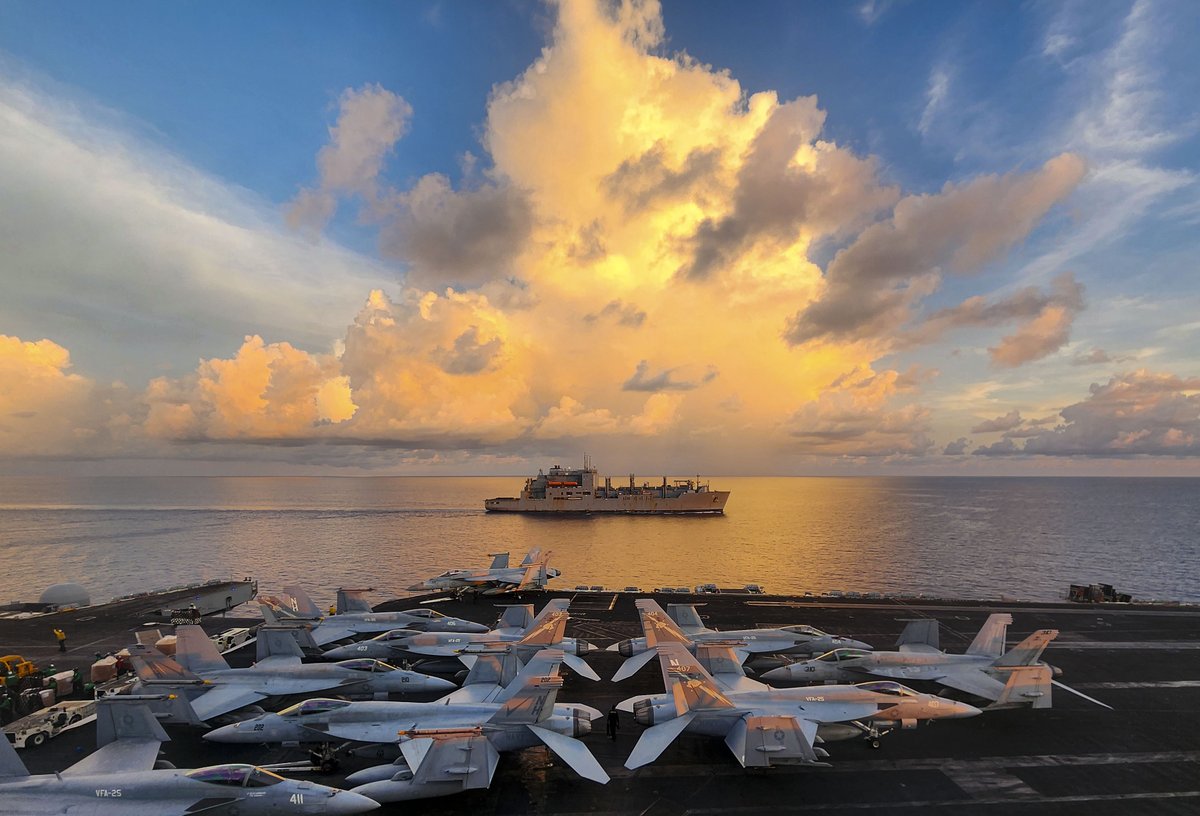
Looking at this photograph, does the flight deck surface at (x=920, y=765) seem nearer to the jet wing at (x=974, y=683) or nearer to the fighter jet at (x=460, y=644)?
the jet wing at (x=974, y=683)

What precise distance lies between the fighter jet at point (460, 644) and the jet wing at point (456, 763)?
10.2 meters

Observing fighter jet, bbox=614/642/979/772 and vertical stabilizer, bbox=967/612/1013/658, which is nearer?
fighter jet, bbox=614/642/979/772

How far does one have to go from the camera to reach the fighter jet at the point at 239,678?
2516 cm

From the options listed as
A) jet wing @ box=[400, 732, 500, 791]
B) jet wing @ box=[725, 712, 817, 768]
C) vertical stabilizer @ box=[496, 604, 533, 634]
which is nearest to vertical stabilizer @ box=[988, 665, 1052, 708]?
jet wing @ box=[725, 712, 817, 768]

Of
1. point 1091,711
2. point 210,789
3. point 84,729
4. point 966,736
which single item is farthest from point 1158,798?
point 84,729

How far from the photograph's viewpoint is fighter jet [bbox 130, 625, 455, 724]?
25156 millimetres

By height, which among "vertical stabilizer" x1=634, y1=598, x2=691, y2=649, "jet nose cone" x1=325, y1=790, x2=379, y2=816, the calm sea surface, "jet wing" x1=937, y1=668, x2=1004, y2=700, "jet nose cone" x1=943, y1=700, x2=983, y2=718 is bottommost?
the calm sea surface

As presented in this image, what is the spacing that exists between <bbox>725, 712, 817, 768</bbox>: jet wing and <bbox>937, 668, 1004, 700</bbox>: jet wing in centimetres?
1152

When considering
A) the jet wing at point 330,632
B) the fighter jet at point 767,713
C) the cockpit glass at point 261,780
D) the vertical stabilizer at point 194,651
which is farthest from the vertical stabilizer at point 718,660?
the vertical stabilizer at point 194,651

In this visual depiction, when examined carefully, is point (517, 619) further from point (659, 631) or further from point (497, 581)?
point (497, 581)

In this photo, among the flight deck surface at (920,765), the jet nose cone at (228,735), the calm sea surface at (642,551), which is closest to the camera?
the flight deck surface at (920,765)

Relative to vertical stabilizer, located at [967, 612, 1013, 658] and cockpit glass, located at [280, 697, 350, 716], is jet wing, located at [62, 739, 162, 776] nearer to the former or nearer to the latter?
cockpit glass, located at [280, 697, 350, 716]

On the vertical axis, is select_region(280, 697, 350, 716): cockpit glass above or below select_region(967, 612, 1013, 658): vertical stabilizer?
below

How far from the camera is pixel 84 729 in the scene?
81.8 feet
